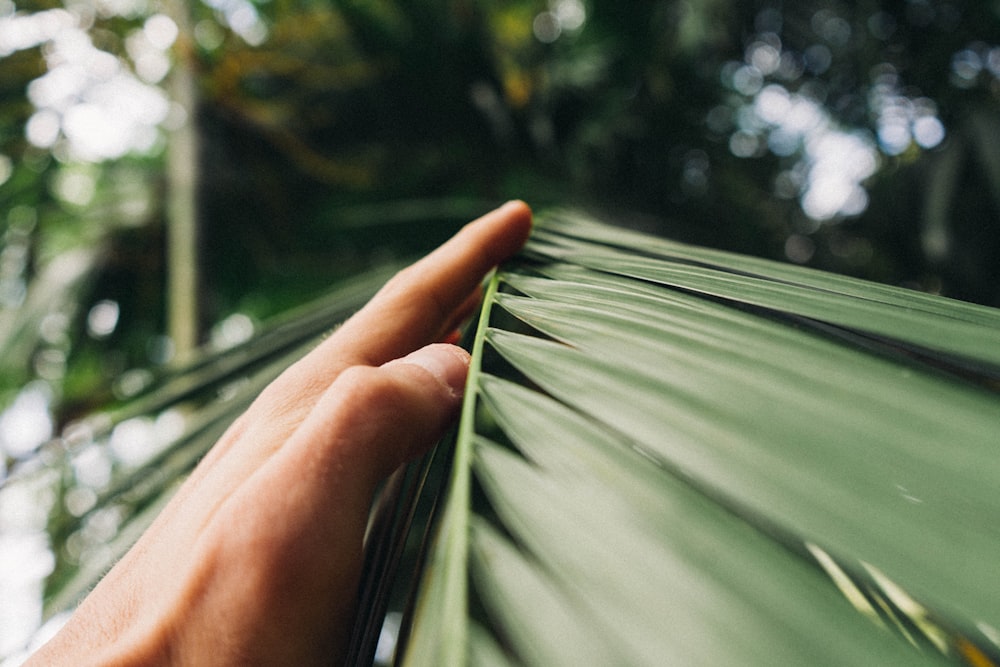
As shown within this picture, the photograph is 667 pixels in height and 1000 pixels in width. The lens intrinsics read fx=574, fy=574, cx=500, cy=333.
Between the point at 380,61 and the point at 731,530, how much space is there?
1.01 m

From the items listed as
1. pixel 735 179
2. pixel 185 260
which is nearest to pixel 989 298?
pixel 735 179

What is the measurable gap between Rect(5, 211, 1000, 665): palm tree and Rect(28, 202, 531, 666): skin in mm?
20

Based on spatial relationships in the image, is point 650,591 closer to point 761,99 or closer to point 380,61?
point 380,61

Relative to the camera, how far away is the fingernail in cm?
25

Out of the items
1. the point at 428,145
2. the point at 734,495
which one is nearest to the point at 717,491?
the point at 734,495

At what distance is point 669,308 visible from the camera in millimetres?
232

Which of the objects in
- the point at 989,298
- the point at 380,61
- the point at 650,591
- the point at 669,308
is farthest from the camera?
the point at 989,298

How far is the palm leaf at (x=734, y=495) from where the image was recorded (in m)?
0.12

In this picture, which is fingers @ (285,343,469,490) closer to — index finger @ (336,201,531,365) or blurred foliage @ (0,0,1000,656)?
index finger @ (336,201,531,365)

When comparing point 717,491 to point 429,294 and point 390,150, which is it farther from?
point 390,150

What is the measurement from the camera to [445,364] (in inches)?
9.9

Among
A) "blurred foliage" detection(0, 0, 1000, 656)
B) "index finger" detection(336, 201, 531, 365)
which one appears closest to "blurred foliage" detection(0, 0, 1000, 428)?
"blurred foliage" detection(0, 0, 1000, 656)

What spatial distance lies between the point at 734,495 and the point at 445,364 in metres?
0.14

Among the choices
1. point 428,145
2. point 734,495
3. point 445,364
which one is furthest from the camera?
point 428,145
